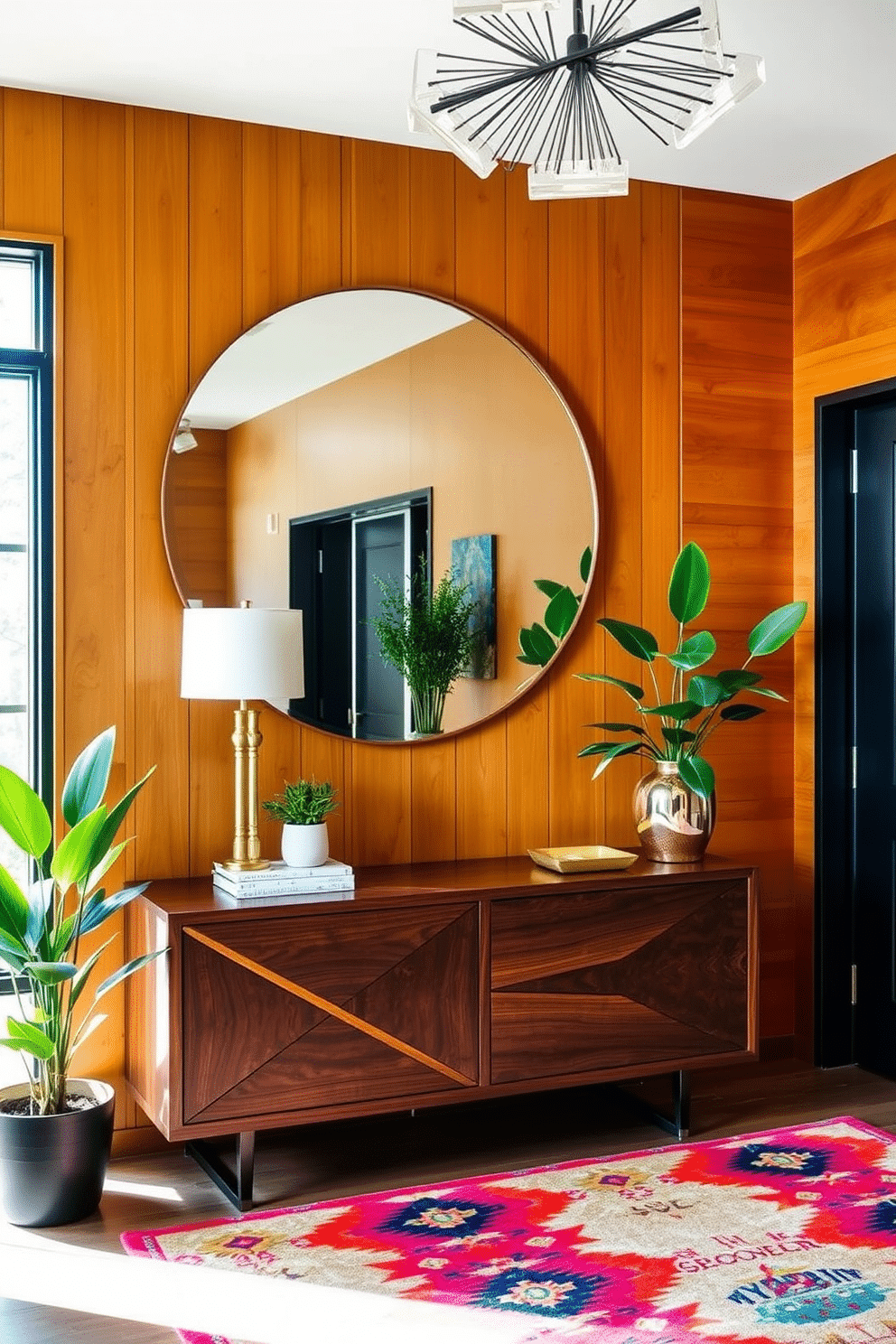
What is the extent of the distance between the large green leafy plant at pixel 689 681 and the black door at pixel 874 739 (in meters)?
0.40

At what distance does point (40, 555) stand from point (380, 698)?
94 cm

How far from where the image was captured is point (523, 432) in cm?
378

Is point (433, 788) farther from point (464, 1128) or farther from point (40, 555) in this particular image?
point (40, 555)

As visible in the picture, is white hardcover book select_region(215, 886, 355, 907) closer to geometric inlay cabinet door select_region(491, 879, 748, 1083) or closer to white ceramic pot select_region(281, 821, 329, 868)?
white ceramic pot select_region(281, 821, 329, 868)

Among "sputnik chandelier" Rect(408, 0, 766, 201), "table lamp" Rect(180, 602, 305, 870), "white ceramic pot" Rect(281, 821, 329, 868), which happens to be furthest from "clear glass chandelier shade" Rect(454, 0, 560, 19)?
"white ceramic pot" Rect(281, 821, 329, 868)

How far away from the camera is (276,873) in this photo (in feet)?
10.3

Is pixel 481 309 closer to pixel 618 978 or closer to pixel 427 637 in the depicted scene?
pixel 427 637

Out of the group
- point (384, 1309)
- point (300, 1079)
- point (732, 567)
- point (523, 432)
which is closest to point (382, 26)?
point (523, 432)

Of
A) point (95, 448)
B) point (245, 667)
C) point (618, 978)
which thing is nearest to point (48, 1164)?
point (245, 667)

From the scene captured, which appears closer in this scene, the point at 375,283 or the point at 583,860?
the point at 583,860

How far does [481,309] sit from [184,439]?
3.12 feet

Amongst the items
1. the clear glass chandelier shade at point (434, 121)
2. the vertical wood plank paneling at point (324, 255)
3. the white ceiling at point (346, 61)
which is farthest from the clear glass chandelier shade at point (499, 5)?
the vertical wood plank paneling at point (324, 255)

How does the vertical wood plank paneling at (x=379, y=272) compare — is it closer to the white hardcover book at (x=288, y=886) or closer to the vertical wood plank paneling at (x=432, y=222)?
the vertical wood plank paneling at (x=432, y=222)

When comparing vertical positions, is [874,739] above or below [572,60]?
below
